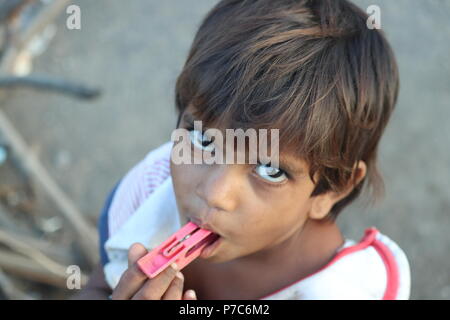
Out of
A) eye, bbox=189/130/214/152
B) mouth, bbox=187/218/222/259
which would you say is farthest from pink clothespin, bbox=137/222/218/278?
eye, bbox=189/130/214/152

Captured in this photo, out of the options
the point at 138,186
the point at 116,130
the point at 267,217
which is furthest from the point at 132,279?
the point at 116,130

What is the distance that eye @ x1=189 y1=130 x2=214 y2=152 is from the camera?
3.00 feet

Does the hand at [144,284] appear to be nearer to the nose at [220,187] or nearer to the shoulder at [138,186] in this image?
the nose at [220,187]

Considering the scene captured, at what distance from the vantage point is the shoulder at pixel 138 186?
1207mm

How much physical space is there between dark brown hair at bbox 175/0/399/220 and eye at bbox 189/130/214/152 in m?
0.04

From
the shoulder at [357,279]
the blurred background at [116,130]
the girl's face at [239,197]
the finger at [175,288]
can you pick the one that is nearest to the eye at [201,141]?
the girl's face at [239,197]

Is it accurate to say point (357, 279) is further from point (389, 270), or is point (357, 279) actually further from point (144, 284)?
point (144, 284)

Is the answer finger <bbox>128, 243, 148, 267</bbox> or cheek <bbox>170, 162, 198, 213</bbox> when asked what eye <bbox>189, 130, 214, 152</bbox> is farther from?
finger <bbox>128, 243, 148, 267</bbox>
